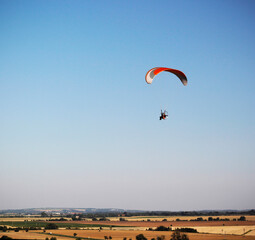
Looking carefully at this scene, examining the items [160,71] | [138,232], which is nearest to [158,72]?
[160,71]

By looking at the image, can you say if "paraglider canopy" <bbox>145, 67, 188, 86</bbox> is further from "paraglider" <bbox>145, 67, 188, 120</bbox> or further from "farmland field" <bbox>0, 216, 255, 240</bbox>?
"farmland field" <bbox>0, 216, 255, 240</bbox>

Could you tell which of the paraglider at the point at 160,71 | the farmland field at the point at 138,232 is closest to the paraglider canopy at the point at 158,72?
the paraglider at the point at 160,71

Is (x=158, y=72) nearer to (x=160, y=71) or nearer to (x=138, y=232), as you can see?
(x=160, y=71)

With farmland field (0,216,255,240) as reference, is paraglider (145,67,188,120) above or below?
above

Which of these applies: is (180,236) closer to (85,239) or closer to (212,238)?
(212,238)

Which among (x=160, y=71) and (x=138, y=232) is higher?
(x=160, y=71)

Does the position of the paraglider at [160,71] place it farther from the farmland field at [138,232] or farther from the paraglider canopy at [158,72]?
the farmland field at [138,232]

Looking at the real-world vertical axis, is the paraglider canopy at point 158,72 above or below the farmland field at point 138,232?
above

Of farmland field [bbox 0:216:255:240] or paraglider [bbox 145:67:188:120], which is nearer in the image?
paraglider [bbox 145:67:188:120]

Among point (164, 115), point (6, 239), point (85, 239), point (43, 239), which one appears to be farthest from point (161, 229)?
point (164, 115)

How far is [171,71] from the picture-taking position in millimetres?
40250

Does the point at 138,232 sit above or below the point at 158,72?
below

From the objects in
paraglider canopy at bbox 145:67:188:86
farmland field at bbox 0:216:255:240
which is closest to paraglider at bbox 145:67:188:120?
paraglider canopy at bbox 145:67:188:86

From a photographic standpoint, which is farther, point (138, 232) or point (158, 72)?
point (138, 232)
